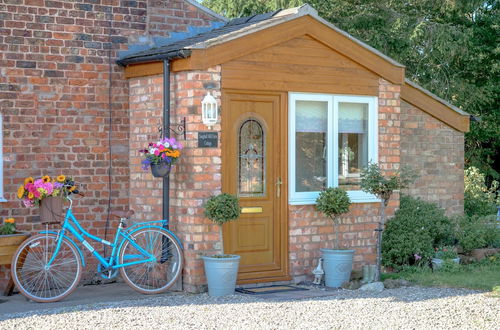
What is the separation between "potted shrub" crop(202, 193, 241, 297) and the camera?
9.75 m

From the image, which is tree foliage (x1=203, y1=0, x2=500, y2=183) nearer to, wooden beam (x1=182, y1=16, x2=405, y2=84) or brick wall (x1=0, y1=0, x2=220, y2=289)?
wooden beam (x1=182, y1=16, x2=405, y2=84)

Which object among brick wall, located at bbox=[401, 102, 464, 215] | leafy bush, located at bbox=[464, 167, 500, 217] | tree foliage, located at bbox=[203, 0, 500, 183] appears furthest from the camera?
tree foliage, located at bbox=[203, 0, 500, 183]

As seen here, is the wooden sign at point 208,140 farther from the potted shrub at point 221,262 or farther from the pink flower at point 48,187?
the pink flower at point 48,187

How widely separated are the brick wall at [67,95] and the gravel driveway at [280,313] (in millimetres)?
2130

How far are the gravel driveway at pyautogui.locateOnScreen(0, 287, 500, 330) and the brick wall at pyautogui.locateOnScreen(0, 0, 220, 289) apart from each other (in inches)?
83.9

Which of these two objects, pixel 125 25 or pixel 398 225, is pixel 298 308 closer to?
pixel 398 225

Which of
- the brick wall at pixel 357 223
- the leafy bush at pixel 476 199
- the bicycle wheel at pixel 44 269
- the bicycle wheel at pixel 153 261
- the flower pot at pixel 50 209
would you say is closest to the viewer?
the bicycle wheel at pixel 44 269

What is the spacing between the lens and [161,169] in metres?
9.91

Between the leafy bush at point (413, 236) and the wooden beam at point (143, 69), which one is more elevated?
the wooden beam at point (143, 69)

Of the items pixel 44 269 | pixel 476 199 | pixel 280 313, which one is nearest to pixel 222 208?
pixel 280 313

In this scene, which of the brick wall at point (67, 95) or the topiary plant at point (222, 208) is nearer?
the topiary plant at point (222, 208)

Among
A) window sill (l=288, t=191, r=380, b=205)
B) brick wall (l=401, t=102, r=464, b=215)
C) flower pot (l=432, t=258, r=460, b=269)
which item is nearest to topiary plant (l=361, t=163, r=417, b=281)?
window sill (l=288, t=191, r=380, b=205)

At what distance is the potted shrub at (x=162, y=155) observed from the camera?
32.3 ft

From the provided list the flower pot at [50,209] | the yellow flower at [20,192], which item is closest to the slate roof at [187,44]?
the flower pot at [50,209]
